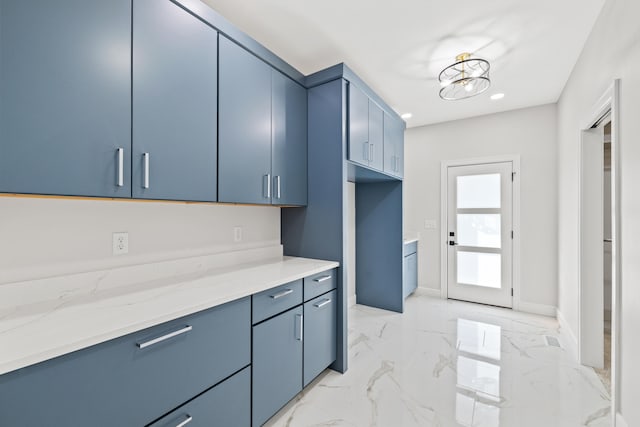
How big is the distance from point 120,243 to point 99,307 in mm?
457

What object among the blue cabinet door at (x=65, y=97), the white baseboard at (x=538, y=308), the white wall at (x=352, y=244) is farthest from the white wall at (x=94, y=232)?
the white baseboard at (x=538, y=308)

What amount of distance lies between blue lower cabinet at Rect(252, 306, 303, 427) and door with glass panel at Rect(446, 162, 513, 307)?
3032 mm

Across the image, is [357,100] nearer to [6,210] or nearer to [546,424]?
[6,210]

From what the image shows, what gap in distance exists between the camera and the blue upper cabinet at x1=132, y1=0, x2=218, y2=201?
4.41 feet

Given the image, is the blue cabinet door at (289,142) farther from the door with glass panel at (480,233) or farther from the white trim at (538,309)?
the white trim at (538,309)

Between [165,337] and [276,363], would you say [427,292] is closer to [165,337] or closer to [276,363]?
[276,363]

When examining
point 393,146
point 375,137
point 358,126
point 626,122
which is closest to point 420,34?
point 358,126

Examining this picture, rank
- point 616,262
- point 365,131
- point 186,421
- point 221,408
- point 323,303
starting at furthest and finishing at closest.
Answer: point 365,131 < point 323,303 < point 616,262 < point 221,408 < point 186,421

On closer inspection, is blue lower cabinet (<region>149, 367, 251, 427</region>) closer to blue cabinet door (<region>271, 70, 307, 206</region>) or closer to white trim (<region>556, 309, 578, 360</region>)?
blue cabinet door (<region>271, 70, 307, 206</region>)

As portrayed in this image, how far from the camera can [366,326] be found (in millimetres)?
3158

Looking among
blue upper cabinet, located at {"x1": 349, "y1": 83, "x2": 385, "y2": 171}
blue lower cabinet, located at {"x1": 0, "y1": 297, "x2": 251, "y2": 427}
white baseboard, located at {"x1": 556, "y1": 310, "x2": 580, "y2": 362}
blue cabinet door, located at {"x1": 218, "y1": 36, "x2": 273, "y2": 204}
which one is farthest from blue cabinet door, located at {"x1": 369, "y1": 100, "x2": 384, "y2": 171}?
white baseboard, located at {"x1": 556, "y1": 310, "x2": 580, "y2": 362}

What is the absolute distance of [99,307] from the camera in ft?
4.00

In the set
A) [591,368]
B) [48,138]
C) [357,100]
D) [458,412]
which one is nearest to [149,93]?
[48,138]

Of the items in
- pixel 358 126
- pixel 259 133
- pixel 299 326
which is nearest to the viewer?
pixel 299 326
